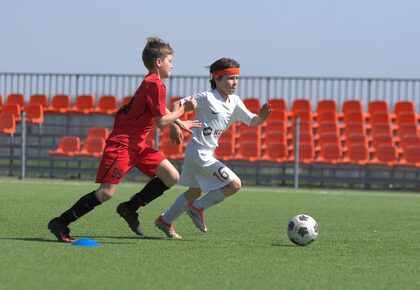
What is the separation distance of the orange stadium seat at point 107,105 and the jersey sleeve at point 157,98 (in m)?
17.1

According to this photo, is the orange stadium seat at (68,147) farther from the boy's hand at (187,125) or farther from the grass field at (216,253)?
the boy's hand at (187,125)

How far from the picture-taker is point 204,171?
9.40m

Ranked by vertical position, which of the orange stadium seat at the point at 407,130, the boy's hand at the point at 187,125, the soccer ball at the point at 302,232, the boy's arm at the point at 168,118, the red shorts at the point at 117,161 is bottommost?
the soccer ball at the point at 302,232

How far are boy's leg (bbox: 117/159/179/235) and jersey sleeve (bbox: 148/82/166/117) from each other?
64 centimetres

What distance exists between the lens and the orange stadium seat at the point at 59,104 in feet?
85.2

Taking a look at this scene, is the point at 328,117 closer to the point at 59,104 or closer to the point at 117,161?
the point at 59,104

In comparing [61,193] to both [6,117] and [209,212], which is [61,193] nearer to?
[209,212]

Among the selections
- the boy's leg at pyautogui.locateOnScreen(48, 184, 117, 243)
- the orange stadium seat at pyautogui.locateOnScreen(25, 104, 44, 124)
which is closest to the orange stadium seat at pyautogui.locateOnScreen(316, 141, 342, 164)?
the orange stadium seat at pyautogui.locateOnScreen(25, 104, 44, 124)

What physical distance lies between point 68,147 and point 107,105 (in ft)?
6.51

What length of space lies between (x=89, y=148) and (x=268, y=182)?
14.6 ft

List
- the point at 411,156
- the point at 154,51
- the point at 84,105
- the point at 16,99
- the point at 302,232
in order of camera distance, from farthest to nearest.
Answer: the point at 16,99 → the point at 84,105 → the point at 411,156 → the point at 154,51 → the point at 302,232

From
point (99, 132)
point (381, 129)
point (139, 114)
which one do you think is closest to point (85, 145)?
point (99, 132)

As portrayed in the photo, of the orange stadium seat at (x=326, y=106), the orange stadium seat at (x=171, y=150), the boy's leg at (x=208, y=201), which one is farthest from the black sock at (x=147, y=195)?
the orange stadium seat at (x=326, y=106)

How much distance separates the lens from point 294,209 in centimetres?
1444
